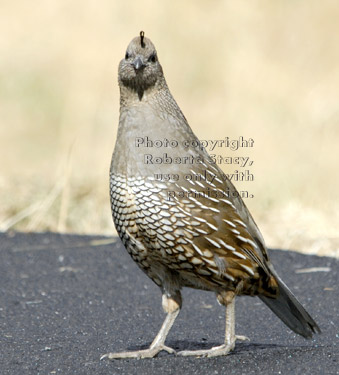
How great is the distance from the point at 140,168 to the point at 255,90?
724cm

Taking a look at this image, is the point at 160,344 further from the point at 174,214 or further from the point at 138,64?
the point at 138,64

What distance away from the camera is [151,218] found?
14.5ft

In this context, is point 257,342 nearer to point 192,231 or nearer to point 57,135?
point 192,231

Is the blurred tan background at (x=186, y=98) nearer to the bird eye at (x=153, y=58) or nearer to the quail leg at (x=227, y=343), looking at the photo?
the quail leg at (x=227, y=343)

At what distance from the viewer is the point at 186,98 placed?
1224 centimetres

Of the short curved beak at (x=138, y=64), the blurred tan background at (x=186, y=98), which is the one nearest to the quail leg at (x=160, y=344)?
the short curved beak at (x=138, y=64)

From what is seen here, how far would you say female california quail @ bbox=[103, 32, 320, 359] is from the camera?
447 cm

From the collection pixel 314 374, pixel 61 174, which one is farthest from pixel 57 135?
pixel 314 374

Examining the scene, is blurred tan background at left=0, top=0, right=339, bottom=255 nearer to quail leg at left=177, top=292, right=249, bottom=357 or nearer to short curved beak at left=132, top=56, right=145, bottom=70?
quail leg at left=177, top=292, right=249, bottom=357

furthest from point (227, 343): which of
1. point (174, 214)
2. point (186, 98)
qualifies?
point (186, 98)

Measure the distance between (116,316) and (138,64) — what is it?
186 centimetres

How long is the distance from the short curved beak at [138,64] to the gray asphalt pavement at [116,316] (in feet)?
5.21

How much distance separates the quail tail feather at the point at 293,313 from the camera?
193 inches

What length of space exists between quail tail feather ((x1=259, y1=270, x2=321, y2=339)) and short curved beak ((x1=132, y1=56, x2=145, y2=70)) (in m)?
1.42
